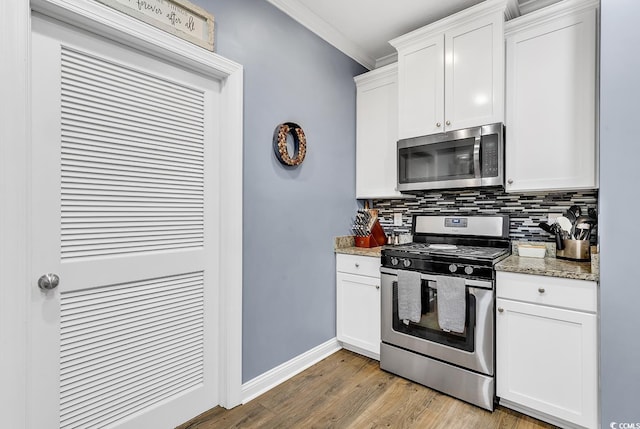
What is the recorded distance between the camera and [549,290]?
1.73 metres

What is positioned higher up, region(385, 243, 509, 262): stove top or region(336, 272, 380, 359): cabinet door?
region(385, 243, 509, 262): stove top

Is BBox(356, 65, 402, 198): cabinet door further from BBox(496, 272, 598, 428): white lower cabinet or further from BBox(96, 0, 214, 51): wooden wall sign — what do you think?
BBox(96, 0, 214, 51): wooden wall sign

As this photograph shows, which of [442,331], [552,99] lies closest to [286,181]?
[442,331]

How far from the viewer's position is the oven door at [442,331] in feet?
6.24

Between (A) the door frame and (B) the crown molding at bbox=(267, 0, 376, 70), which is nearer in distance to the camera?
(A) the door frame

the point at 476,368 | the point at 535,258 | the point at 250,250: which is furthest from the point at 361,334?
the point at 535,258

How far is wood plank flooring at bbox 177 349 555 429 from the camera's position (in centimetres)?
179

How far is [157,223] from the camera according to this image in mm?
1702

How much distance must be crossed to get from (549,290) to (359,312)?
52.6 inches

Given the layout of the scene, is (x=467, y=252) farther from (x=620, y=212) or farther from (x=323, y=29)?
(x=323, y=29)

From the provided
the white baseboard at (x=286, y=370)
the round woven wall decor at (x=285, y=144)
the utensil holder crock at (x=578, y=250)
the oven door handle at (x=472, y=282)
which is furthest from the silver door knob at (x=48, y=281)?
the utensil holder crock at (x=578, y=250)

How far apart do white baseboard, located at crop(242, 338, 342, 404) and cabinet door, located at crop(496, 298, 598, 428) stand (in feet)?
4.11

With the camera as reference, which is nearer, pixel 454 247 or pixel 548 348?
pixel 548 348

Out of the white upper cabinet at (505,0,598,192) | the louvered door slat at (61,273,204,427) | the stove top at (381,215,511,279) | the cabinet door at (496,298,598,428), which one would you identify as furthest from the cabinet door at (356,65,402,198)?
the louvered door slat at (61,273,204,427)
